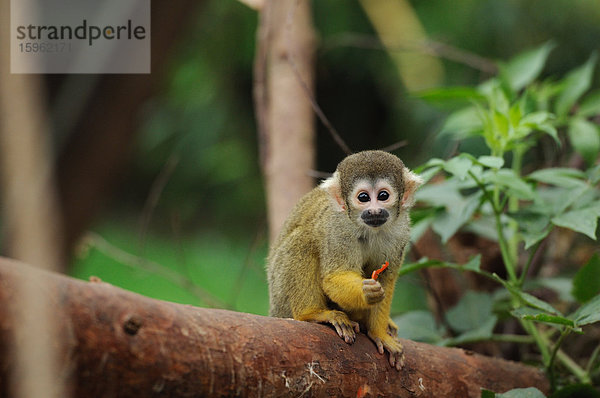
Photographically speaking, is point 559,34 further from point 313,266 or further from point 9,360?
point 9,360

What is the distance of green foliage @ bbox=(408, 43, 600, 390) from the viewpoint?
2311 millimetres

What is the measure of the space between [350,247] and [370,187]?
0.26 metres

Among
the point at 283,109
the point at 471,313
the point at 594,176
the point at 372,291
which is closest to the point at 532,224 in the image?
the point at 594,176

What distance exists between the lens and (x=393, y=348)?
7.07 feet

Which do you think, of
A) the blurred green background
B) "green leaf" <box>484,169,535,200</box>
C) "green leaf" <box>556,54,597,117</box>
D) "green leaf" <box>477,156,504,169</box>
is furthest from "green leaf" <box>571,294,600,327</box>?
the blurred green background

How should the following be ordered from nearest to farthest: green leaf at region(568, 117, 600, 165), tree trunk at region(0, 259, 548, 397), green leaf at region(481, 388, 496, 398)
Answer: tree trunk at region(0, 259, 548, 397) < green leaf at region(481, 388, 496, 398) < green leaf at region(568, 117, 600, 165)

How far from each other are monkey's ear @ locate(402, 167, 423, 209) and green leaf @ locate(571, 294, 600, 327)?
789mm

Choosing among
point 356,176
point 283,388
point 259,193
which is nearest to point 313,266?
point 356,176

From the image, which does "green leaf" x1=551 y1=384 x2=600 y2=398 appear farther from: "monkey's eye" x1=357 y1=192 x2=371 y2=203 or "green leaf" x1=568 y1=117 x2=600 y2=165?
"green leaf" x1=568 y1=117 x2=600 y2=165

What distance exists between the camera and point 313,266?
2473mm

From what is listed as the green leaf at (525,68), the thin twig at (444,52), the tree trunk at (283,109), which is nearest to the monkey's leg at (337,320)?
the tree trunk at (283,109)

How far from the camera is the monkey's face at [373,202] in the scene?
7.93 feet

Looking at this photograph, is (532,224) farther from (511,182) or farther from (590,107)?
(590,107)

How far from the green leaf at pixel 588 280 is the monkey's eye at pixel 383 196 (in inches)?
33.5
